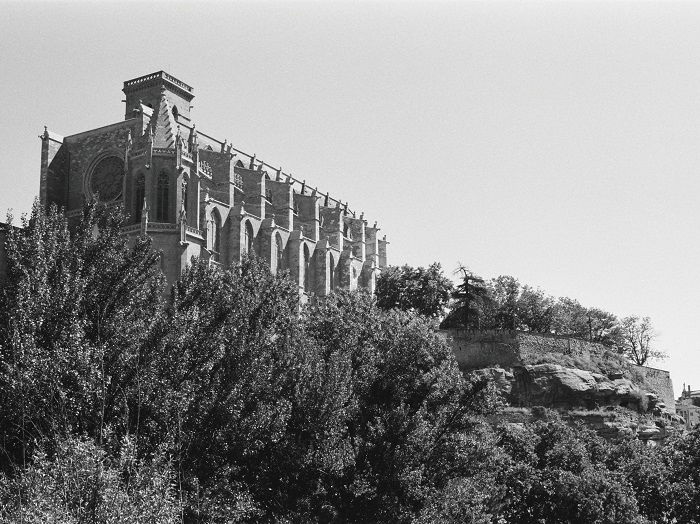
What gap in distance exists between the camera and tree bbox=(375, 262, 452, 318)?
7700 cm

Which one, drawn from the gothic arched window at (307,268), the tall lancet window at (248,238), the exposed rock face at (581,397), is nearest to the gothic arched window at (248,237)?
the tall lancet window at (248,238)

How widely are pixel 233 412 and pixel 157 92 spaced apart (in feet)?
187

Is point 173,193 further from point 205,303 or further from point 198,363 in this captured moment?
point 198,363

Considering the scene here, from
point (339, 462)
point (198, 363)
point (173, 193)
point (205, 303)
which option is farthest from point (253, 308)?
point (173, 193)

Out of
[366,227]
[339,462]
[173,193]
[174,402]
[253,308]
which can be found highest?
[366,227]

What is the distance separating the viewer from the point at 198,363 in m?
28.0

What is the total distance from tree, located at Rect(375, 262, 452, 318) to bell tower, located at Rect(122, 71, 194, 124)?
24202mm

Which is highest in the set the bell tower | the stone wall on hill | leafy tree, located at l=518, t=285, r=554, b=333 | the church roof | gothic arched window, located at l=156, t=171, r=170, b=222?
the bell tower

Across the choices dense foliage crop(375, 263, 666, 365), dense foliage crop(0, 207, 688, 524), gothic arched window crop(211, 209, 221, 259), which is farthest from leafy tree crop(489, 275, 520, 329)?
dense foliage crop(0, 207, 688, 524)

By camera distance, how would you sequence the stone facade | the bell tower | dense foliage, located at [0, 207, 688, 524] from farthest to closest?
1. the stone facade
2. the bell tower
3. dense foliage, located at [0, 207, 688, 524]

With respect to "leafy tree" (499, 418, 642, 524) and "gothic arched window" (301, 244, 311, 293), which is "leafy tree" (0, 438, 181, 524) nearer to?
"leafy tree" (499, 418, 642, 524)

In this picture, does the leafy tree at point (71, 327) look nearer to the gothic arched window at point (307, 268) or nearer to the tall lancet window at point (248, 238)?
the tall lancet window at point (248, 238)

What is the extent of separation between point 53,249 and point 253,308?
734cm

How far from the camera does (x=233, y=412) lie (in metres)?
26.8
